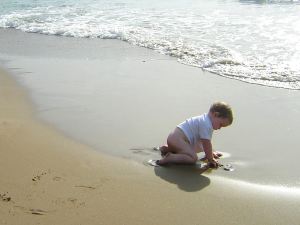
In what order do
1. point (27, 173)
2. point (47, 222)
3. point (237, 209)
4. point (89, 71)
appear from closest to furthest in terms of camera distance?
point (47, 222) → point (237, 209) → point (27, 173) → point (89, 71)

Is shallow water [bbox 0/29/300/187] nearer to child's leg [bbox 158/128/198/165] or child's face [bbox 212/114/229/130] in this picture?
child's leg [bbox 158/128/198/165]

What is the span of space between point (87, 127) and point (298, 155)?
2.31m

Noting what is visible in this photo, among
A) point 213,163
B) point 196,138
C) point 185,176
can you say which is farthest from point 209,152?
point 185,176

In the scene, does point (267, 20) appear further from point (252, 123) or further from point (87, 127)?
point (87, 127)

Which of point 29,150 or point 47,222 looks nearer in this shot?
point 47,222

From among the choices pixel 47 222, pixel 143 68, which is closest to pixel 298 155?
pixel 47 222

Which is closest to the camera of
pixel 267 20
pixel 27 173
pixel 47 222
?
pixel 47 222

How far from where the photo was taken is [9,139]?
4.58 meters

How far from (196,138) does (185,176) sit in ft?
1.71

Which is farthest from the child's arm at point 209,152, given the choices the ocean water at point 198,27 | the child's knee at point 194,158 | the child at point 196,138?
the ocean water at point 198,27

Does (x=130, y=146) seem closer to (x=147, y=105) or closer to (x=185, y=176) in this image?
(x=185, y=176)

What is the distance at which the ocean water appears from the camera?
791 cm

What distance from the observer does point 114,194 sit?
3.46 metres

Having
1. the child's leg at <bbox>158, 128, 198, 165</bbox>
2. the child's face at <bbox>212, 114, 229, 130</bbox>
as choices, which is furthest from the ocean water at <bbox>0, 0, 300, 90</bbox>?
the child's leg at <bbox>158, 128, 198, 165</bbox>
